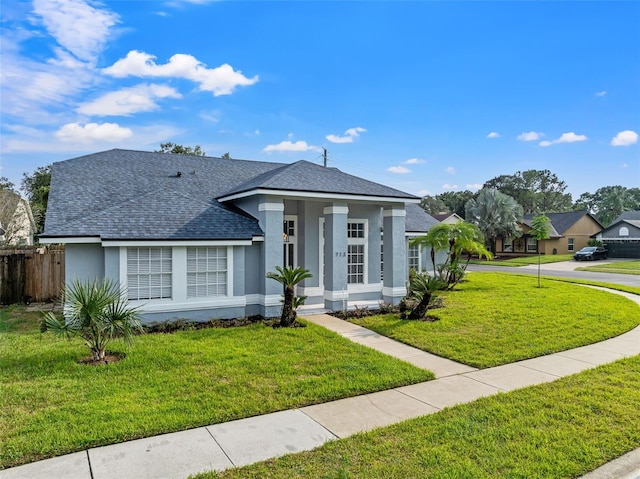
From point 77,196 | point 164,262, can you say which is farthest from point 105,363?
point 77,196

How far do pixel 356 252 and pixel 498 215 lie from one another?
3242 centimetres

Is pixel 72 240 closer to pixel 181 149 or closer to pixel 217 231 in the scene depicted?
pixel 217 231

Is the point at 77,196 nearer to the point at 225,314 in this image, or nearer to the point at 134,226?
the point at 134,226

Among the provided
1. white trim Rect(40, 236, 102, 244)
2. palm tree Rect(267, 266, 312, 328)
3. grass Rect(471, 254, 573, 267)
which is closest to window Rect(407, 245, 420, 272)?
palm tree Rect(267, 266, 312, 328)

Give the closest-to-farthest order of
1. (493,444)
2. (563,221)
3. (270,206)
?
(493,444), (270,206), (563,221)

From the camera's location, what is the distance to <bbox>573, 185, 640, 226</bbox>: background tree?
70812mm

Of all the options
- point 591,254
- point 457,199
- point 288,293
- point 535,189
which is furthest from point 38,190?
point 535,189

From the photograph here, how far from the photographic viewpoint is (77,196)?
41.9 ft

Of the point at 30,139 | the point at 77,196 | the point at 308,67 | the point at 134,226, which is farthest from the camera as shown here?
the point at 308,67

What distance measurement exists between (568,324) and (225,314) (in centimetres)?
970

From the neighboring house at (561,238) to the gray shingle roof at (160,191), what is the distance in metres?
38.2

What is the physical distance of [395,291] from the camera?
46.2ft

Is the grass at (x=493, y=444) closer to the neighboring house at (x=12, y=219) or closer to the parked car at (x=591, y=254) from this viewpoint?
the neighboring house at (x=12, y=219)

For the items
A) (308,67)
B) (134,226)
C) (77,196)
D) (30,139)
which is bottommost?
(134,226)
